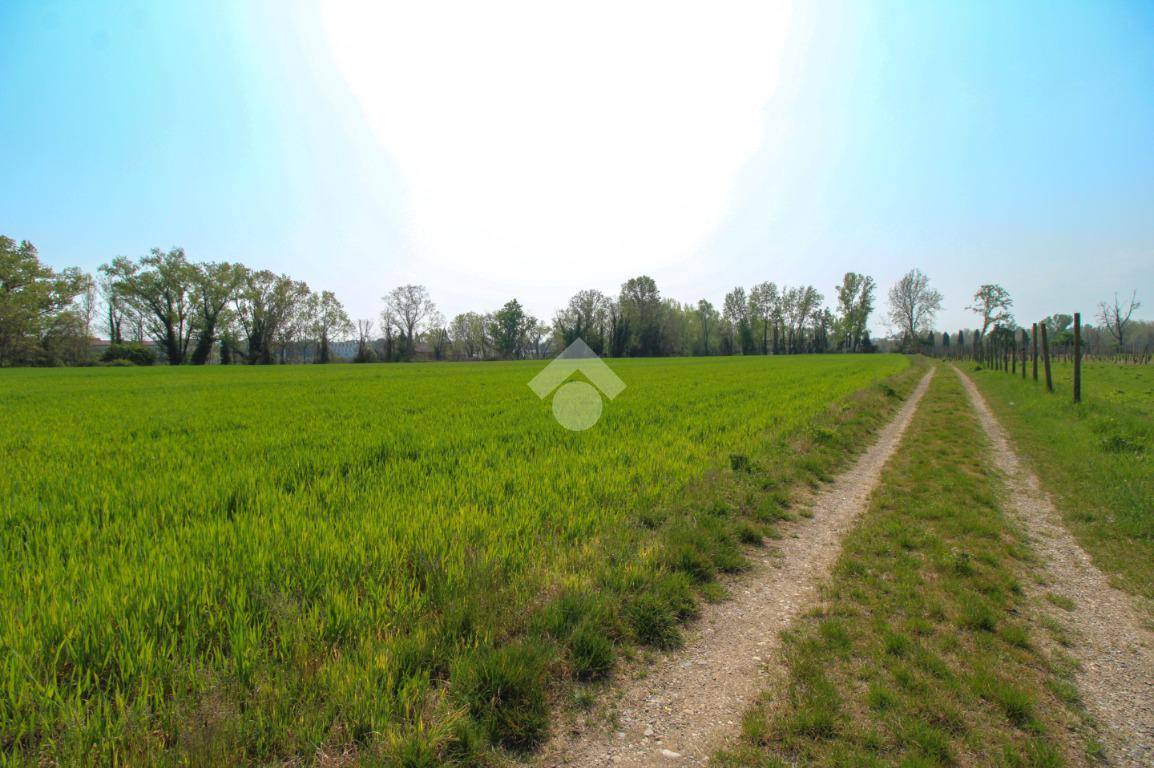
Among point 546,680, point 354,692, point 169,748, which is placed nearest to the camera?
point 169,748

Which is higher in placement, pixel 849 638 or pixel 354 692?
pixel 354 692

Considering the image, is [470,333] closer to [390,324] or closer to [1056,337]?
[390,324]

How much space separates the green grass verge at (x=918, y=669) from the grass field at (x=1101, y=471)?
2.90ft

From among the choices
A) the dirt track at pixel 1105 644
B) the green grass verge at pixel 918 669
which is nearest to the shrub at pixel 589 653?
the green grass verge at pixel 918 669

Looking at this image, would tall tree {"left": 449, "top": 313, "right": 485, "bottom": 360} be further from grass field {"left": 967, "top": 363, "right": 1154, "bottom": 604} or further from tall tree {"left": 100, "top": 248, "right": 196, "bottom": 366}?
grass field {"left": 967, "top": 363, "right": 1154, "bottom": 604}

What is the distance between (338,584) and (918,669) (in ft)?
13.8

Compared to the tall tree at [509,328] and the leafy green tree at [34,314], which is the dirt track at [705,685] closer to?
the leafy green tree at [34,314]

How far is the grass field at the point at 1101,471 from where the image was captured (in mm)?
4891

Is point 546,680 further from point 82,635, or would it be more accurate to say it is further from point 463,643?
point 82,635

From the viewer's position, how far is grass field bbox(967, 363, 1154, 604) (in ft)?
16.0

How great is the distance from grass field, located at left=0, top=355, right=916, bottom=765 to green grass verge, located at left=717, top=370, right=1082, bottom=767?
3.36 feet

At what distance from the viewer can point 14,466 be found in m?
7.02

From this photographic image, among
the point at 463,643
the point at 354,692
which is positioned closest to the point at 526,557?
the point at 463,643

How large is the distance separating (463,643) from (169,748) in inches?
59.8
